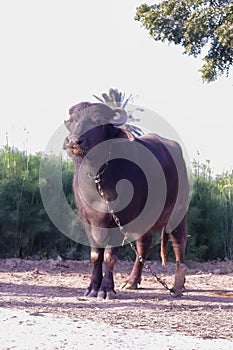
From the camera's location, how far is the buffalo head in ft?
21.2

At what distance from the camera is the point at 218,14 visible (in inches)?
401

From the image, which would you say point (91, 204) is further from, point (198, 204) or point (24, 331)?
point (198, 204)

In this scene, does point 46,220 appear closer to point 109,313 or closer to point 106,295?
point 106,295

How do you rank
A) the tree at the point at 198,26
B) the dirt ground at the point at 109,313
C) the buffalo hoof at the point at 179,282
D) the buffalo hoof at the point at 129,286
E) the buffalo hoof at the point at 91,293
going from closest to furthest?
the dirt ground at the point at 109,313, the buffalo hoof at the point at 91,293, the buffalo hoof at the point at 179,282, the buffalo hoof at the point at 129,286, the tree at the point at 198,26

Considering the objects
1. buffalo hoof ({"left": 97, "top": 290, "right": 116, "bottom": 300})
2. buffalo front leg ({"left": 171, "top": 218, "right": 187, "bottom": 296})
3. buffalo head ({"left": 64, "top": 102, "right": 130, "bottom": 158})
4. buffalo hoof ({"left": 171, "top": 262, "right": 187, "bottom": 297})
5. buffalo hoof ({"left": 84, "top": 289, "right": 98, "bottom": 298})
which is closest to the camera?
buffalo head ({"left": 64, "top": 102, "right": 130, "bottom": 158})

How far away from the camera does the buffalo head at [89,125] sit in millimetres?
6469

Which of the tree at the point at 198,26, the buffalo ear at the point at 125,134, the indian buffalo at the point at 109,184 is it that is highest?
the tree at the point at 198,26

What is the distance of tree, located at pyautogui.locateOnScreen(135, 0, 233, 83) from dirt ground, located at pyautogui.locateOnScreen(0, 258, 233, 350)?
3.76 metres

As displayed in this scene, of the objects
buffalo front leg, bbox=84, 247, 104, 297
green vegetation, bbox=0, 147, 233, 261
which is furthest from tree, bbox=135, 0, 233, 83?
buffalo front leg, bbox=84, 247, 104, 297

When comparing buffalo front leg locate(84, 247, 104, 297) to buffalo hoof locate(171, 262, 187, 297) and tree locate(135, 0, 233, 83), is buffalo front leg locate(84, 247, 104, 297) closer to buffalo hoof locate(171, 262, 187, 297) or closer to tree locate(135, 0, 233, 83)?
buffalo hoof locate(171, 262, 187, 297)

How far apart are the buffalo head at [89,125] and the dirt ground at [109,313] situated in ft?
5.29

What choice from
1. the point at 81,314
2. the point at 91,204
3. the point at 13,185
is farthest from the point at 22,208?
the point at 81,314

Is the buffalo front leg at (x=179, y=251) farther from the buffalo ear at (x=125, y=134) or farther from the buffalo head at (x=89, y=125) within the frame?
the buffalo head at (x=89, y=125)

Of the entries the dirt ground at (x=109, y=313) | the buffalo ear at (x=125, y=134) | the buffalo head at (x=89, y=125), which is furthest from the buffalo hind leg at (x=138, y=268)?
the buffalo head at (x=89, y=125)
